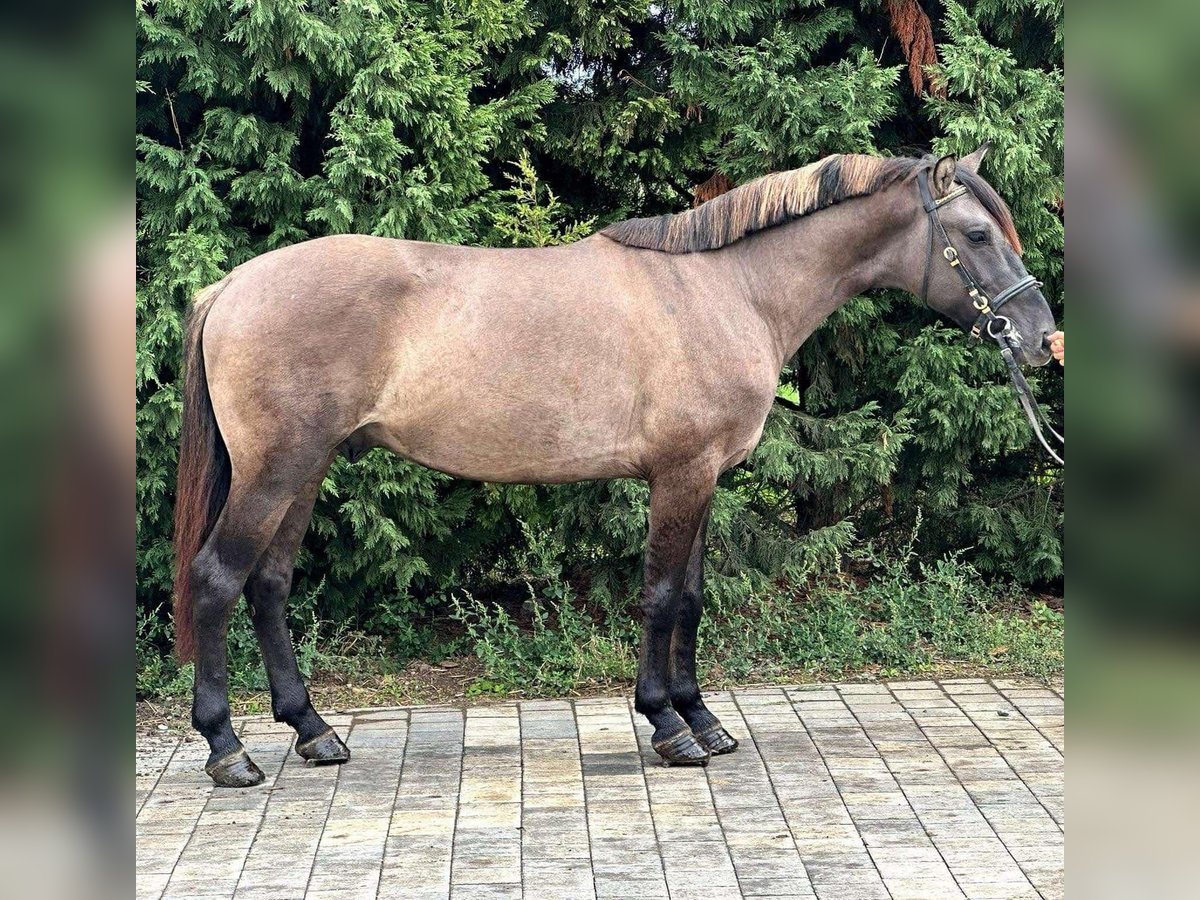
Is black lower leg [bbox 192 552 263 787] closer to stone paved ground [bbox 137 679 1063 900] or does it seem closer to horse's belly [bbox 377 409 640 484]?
stone paved ground [bbox 137 679 1063 900]

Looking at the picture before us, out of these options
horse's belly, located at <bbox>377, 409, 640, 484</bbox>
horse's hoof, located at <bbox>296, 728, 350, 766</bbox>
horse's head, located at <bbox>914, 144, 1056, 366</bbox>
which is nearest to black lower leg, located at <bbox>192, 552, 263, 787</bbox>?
horse's hoof, located at <bbox>296, 728, 350, 766</bbox>

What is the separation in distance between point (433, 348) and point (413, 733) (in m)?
1.59

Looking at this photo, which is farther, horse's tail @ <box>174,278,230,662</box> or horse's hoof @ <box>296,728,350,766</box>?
horse's hoof @ <box>296,728,350,766</box>

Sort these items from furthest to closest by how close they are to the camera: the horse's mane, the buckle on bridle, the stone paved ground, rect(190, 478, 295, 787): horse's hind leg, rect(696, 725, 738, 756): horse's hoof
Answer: rect(696, 725, 738, 756): horse's hoof → the horse's mane → the buckle on bridle → rect(190, 478, 295, 787): horse's hind leg → the stone paved ground

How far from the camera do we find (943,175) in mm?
4305

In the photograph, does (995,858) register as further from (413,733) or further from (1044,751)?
(413,733)

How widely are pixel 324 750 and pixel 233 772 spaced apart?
347mm

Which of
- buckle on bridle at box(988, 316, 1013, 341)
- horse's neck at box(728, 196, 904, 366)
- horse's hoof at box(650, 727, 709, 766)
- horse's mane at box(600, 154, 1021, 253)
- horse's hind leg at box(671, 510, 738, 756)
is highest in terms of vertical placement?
horse's mane at box(600, 154, 1021, 253)

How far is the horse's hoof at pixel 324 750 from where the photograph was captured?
174 inches

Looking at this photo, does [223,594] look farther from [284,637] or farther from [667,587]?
[667,587]

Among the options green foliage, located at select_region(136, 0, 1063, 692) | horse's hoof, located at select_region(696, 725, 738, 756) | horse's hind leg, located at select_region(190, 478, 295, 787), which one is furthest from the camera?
green foliage, located at select_region(136, 0, 1063, 692)

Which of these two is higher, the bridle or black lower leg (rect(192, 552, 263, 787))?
the bridle

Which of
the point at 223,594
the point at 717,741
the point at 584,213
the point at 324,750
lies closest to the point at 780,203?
the point at 717,741

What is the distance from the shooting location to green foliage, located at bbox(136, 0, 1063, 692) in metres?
5.44
